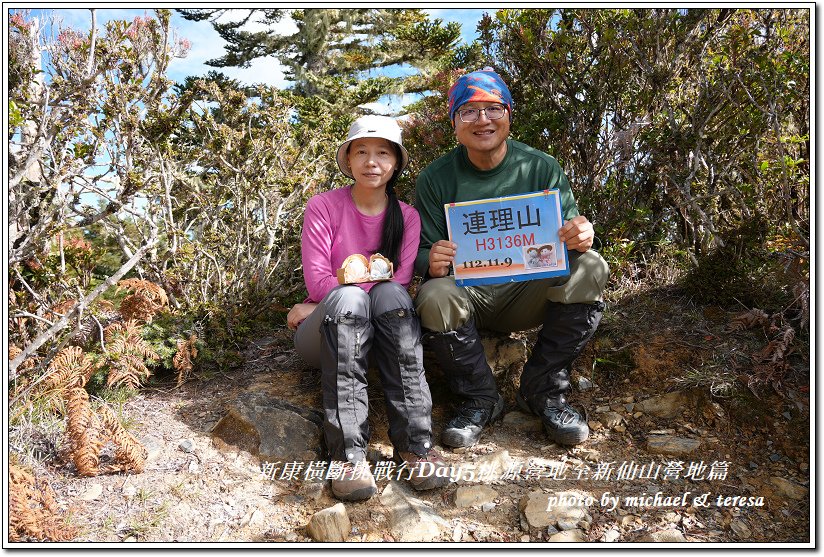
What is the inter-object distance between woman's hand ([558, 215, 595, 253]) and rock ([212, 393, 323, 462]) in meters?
1.65

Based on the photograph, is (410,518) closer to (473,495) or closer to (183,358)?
(473,495)

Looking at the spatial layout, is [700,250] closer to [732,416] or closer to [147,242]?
[732,416]

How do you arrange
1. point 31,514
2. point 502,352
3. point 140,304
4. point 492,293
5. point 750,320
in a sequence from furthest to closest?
1. point 502,352
2. point 140,304
3. point 750,320
4. point 492,293
5. point 31,514

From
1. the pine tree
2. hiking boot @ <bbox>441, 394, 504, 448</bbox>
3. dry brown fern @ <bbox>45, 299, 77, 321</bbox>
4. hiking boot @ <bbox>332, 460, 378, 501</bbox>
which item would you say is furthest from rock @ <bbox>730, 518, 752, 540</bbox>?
the pine tree

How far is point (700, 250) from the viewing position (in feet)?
13.7

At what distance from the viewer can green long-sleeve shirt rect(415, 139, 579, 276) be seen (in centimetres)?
318

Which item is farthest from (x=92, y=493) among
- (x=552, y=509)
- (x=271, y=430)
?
(x=552, y=509)

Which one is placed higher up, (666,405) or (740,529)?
(666,405)

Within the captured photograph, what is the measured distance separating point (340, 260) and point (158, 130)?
1756mm

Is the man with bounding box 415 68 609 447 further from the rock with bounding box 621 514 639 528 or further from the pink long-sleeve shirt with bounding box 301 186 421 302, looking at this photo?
the rock with bounding box 621 514 639 528

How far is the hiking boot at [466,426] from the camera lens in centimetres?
302

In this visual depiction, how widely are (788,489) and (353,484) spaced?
1991 millimetres

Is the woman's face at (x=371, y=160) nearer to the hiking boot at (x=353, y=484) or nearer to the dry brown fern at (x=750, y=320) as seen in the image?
the hiking boot at (x=353, y=484)

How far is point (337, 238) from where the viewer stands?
10.1 ft
